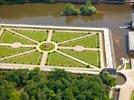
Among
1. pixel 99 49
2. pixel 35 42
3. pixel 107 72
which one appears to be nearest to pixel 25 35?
pixel 35 42

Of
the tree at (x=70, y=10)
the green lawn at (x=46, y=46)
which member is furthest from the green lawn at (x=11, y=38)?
the tree at (x=70, y=10)

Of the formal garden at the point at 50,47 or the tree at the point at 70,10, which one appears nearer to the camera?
the formal garden at the point at 50,47

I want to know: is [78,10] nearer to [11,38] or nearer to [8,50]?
[11,38]

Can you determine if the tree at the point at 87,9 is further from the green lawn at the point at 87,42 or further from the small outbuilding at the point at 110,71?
→ the small outbuilding at the point at 110,71

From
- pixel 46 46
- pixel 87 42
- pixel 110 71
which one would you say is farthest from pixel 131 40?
pixel 46 46

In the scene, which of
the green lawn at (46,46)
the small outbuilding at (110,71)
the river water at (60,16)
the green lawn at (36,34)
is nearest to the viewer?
the small outbuilding at (110,71)

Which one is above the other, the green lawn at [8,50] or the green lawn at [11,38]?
the green lawn at [11,38]

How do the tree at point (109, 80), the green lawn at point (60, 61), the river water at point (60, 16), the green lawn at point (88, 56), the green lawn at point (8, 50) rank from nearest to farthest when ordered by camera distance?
the tree at point (109, 80)
the green lawn at point (60, 61)
the green lawn at point (88, 56)
the green lawn at point (8, 50)
the river water at point (60, 16)

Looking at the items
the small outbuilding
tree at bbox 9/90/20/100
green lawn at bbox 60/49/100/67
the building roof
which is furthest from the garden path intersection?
tree at bbox 9/90/20/100
